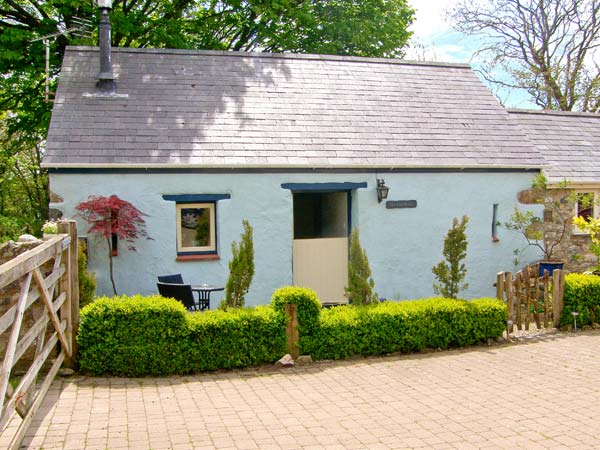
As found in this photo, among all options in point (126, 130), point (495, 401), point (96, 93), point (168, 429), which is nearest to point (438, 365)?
point (495, 401)

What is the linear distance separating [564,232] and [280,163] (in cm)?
739

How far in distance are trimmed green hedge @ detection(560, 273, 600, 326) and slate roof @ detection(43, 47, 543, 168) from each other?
156 inches

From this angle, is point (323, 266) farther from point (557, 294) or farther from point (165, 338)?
point (165, 338)

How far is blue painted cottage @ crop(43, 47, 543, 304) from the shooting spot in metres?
12.4

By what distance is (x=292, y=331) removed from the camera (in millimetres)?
8969

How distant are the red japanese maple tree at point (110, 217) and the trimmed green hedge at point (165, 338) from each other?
332 cm

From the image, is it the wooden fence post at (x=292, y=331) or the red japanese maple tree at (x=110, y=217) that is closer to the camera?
the wooden fence post at (x=292, y=331)

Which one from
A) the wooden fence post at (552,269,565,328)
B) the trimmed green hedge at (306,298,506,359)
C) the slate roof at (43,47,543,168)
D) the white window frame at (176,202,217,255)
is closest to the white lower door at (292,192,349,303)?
the slate roof at (43,47,543,168)

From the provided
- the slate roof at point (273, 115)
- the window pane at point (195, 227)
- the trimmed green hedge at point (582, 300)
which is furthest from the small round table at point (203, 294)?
the trimmed green hedge at point (582, 300)

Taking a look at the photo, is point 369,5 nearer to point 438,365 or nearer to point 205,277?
point 205,277

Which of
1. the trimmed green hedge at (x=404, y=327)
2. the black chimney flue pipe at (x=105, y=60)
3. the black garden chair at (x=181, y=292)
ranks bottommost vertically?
the trimmed green hedge at (x=404, y=327)

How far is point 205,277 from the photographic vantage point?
12.7 m

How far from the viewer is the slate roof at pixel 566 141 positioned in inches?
628

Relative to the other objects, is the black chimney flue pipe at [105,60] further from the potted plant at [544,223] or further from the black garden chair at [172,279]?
the potted plant at [544,223]
